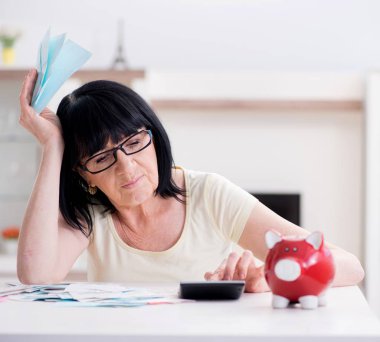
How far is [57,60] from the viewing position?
1656mm

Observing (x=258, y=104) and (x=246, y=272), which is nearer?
(x=246, y=272)

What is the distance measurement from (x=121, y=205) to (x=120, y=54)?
2769 millimetres

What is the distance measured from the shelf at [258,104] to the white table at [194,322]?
323 centimetres

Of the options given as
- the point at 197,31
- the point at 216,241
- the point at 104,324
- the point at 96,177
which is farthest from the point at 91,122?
the point at 197,31

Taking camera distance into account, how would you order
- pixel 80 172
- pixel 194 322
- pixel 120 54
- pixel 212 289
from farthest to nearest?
pixel 120 54, pixel 80 172, pixel 212 289, pixel 194 322

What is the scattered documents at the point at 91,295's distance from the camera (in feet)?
4.36

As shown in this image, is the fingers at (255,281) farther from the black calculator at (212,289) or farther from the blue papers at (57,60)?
the blue papers at (57,60)

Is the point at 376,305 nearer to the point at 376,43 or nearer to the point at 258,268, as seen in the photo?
the point at 376,43

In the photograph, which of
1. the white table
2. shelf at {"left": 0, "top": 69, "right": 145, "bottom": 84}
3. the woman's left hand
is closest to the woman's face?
the woman's left hand

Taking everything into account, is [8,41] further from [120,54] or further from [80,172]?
[80,172]

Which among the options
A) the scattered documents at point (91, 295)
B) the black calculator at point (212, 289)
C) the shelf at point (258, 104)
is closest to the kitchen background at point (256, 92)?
the shelf at point (258, 104)

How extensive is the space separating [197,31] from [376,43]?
105 centimetres

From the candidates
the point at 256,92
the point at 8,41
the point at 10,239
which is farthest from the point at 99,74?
the point at 10,239

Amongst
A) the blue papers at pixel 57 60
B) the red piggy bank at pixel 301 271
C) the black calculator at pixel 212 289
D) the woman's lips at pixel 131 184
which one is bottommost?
the black calculator at pixel 212 289
